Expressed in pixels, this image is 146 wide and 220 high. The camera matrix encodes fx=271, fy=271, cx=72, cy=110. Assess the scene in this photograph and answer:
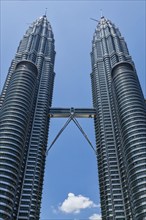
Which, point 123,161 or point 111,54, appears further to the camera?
Answer: point 111,54

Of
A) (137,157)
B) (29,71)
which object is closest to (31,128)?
(29,71)

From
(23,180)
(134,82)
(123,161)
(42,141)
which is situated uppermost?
(134,82)

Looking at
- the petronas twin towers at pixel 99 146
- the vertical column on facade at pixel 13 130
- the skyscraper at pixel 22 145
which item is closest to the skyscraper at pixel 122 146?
the petronas twin towers at pixel 99 146

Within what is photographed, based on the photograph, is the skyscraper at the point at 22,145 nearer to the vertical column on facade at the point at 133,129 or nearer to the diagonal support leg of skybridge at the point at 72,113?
the diagonal support leg of skybridge at the point at 72,113

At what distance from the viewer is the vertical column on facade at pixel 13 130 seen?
329 ft

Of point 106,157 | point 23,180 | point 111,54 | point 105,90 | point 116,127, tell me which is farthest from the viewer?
point 111,54

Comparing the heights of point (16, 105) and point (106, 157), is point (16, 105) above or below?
above

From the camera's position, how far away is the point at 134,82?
144 m

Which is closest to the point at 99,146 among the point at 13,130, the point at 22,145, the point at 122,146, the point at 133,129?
the point at 122,146

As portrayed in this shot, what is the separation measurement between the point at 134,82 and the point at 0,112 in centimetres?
7096

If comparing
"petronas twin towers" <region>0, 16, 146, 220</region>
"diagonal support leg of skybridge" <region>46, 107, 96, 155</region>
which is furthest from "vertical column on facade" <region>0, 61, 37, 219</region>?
"diagonal support leg of skybridge" <region>46, 107, 96, 155</region>

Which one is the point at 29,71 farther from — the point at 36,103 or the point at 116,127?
the point at 116,127

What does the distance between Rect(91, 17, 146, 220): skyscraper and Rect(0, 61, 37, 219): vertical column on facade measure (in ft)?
139

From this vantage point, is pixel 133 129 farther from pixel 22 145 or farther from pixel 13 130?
pixel 13 130
